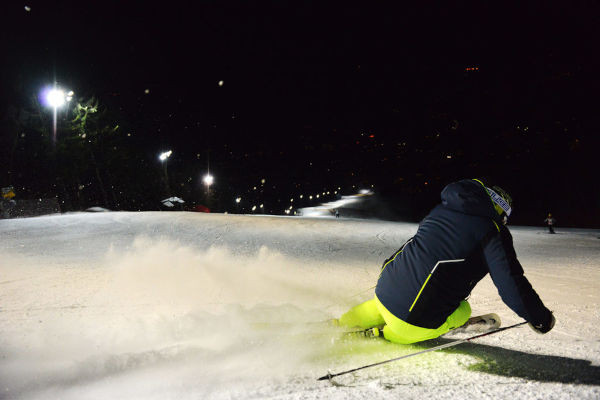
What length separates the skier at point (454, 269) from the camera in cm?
295

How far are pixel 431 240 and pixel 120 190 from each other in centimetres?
4481

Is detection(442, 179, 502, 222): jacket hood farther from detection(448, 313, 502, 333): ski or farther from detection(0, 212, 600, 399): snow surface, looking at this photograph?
detection(0, 212, 600, 399): snow surface

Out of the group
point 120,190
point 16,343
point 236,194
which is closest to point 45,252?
point 16,343

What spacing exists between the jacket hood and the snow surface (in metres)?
1.22

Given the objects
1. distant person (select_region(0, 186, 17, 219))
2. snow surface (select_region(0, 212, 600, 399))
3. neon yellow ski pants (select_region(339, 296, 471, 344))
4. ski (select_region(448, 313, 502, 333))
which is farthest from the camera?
distant person (select_region(0, 186, 17, 219))

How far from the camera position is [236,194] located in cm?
5788

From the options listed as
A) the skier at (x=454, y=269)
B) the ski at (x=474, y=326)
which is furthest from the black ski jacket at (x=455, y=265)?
the ski at (x=474, y=326)

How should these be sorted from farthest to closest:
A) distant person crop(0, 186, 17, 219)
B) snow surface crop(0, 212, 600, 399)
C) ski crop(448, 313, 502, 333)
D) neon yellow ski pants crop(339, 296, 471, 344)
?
distant person crop(0, 186, 17, 219) → ski crop(448, 313, 502, 333) → neon yellow ski pants crop(339, 296, 471, 344) → snow surface crop(0, 212, 600, 399)

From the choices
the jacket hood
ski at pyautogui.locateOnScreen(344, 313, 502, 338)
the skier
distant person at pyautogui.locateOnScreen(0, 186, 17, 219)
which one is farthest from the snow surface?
distant person at pyautogui.locateOnScreen(0, 186, 17, 219)

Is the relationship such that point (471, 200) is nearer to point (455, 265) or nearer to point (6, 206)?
point (455, 265)

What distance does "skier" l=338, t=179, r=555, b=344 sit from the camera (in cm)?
295

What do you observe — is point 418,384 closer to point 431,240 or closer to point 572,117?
point 431,240

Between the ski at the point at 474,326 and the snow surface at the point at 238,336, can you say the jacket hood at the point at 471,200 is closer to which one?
the ski at the point at 474,326

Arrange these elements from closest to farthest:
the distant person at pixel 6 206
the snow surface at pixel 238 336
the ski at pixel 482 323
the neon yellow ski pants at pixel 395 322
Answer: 1. the snow surface at pixel 238 336
2. the neon yellow ski pants at pixel 395 322
3. the ski at pixel 482 323
4. the distant person at pixel 6 206
